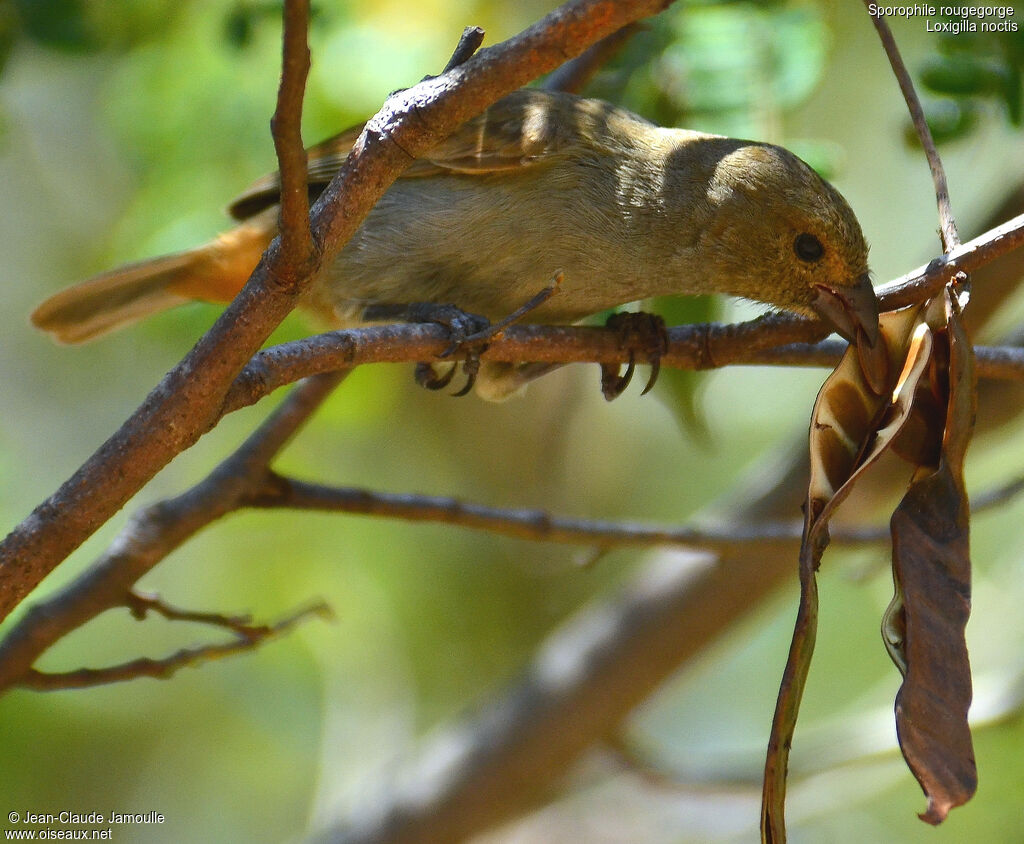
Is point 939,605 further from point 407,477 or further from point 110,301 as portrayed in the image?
point 407,477

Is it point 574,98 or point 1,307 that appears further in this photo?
point 1,307

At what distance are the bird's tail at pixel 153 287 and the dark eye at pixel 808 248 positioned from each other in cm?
180

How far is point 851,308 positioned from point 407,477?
5010 mm

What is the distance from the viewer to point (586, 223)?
3.37 m

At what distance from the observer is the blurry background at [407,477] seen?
4.36m

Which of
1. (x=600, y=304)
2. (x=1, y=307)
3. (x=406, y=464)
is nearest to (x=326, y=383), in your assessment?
(x=600, y=304)

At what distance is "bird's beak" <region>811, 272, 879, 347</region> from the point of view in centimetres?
246

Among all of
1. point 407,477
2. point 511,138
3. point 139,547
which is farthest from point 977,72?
point 407,477

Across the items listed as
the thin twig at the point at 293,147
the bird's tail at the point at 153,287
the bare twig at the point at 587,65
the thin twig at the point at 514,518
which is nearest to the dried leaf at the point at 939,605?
the thin twig at the point at 293,147

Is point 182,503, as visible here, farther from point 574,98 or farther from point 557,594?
point 557,594

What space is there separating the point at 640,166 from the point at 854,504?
1987 millimetres

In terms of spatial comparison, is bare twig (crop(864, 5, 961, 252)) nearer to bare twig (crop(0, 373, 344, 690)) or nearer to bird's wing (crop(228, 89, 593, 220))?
bird's wing (crop(228, 89, 593, 220))

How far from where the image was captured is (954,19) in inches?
135

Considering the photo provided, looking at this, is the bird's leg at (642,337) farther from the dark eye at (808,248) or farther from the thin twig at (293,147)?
the thin twig at (293,147)
